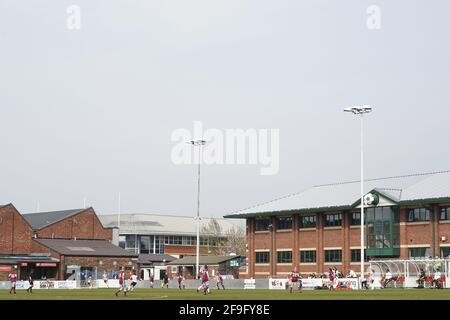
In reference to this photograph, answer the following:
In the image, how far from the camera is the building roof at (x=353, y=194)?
260 ft

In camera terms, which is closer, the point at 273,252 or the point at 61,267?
the point at 273,252

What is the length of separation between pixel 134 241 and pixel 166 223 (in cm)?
1260

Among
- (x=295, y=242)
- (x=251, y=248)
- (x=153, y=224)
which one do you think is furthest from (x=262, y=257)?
(x=153, y=224)

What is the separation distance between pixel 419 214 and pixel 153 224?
79.6 m

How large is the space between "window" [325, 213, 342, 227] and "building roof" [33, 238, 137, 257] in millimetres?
30657

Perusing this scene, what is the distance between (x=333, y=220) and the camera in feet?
289

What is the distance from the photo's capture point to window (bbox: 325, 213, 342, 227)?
3435 inches

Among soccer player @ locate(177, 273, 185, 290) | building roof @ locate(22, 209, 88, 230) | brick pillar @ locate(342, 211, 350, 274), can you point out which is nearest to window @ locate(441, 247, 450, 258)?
brick pillar @ locate(342, 211, 350, 274)

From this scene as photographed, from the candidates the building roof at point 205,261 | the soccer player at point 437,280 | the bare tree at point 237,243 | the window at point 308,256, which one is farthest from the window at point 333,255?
the bare tree at point 237,243

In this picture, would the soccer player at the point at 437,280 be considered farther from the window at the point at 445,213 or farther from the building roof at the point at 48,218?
the building roof at the point at 48,218

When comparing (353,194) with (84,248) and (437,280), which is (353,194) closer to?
(437,280)

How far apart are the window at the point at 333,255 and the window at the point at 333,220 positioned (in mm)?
2906

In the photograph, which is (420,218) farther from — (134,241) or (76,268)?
(134,241)
